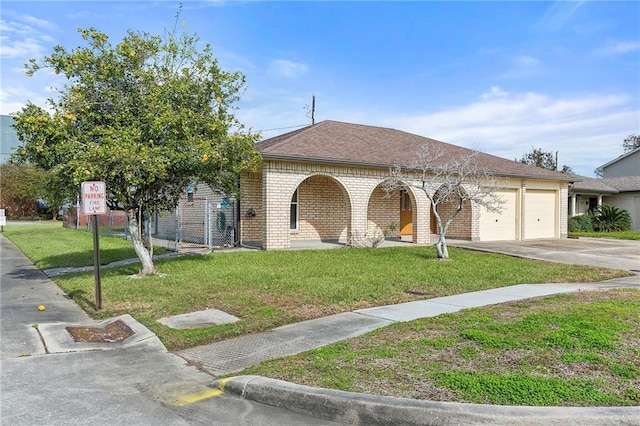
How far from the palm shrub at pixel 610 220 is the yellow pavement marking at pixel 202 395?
30.3m

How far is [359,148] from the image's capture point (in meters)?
18.8

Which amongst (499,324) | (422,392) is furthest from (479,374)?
(499,324)

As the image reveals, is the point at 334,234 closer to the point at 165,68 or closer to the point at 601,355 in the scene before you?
the point at 165,68

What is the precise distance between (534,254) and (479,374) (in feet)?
41.1

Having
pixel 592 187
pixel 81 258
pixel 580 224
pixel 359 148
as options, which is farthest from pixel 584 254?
pixel 592 187

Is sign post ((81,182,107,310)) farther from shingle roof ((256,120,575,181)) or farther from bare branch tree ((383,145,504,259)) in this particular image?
bare branch tree ((383,145,504,259))

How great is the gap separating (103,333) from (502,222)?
18.9 m

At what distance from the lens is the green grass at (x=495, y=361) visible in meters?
4.00

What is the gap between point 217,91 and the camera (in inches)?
419

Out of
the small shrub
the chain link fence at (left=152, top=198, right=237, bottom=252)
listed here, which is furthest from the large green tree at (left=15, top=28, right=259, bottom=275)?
the small shrub

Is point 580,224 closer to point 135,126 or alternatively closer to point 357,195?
point 357,195

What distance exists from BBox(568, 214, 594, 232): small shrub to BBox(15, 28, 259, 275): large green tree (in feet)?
79.1

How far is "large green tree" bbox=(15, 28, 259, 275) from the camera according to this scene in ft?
29.4

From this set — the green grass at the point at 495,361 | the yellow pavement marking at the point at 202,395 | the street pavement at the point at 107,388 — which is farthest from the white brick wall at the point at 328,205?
the yellow pavement marking at the point at 202,395
